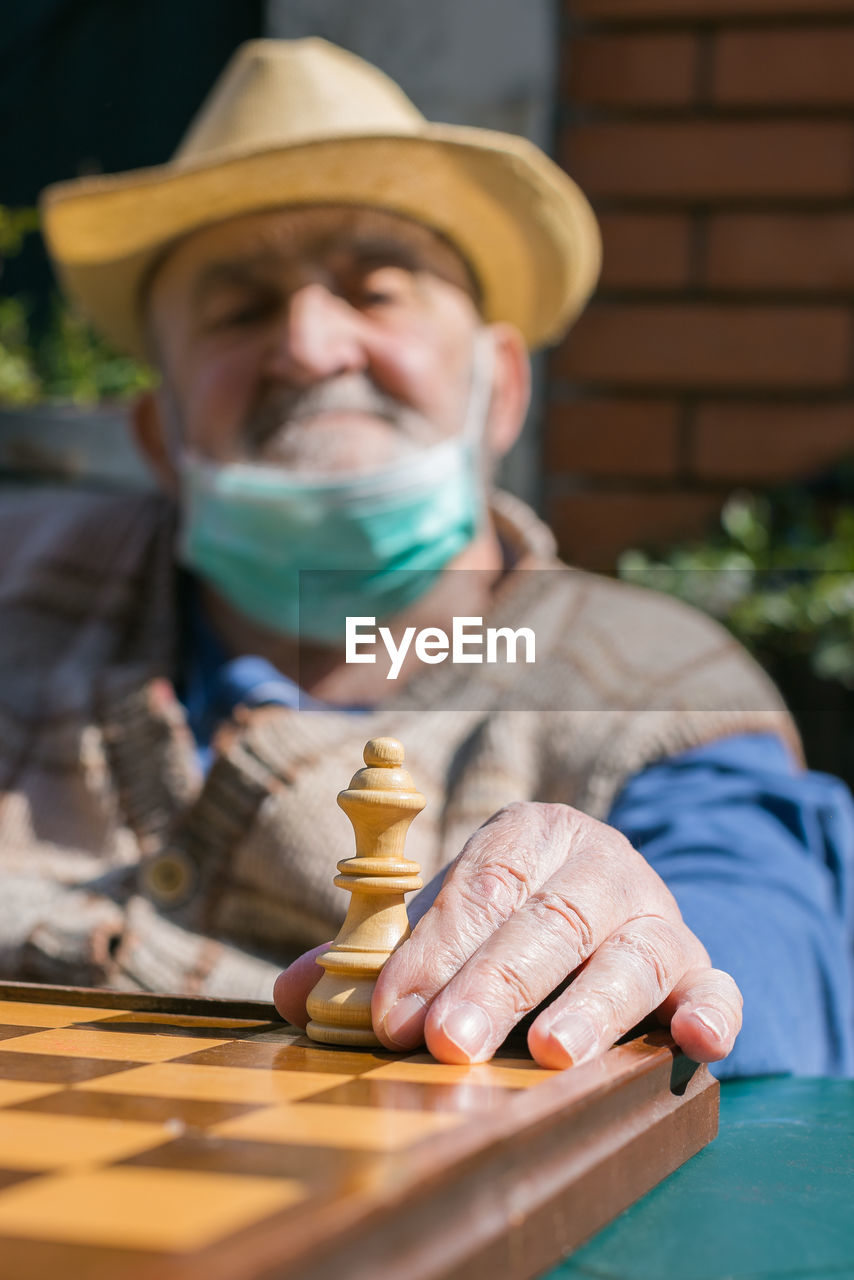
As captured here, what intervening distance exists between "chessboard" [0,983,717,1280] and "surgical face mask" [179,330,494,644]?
1259 millimetres

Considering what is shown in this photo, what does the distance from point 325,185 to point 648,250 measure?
1.20 meters

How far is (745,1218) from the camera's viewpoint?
68 cm

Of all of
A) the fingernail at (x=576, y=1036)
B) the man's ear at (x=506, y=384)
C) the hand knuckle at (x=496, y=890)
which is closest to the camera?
the fingernail at (x=576, y=1036)

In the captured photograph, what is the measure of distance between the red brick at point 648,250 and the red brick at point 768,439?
12.3 inches

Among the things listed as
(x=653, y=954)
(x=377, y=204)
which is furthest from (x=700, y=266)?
(x=653, y=954)

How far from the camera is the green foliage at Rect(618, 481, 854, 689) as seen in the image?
2471 mm

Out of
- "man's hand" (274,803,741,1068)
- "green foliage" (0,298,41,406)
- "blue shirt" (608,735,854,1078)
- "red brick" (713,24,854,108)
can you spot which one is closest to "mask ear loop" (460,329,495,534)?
"blue shirt" (608,735,854,1078)

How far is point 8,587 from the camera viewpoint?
2275 mm

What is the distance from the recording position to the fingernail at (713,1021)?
32.3 inches

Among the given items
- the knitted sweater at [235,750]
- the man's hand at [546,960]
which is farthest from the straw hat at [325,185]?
the man's hand at [546,960]

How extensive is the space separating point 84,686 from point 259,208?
784 mm

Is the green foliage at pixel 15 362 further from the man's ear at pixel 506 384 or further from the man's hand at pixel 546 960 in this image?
the man's hand at pixel 546 960

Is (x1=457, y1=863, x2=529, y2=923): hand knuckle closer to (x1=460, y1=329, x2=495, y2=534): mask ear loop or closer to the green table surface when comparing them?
the green table surface

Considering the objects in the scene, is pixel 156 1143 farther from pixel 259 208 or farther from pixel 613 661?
pixel 259 208
